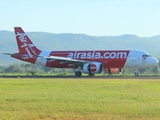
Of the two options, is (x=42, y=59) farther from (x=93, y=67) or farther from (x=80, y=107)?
(x=80, y=107)

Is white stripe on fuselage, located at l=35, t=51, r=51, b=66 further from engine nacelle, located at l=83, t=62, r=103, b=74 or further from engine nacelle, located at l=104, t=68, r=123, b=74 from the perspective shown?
engine nacelle, located at l=104, t=68, r=123, b=74

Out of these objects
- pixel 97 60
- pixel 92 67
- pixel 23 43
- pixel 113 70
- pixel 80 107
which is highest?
pixel 23 43

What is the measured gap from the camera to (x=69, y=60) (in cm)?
5822

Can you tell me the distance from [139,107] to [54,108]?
13.3 feet

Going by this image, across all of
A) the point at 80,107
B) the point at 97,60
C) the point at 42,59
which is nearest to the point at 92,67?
the point at 97,60

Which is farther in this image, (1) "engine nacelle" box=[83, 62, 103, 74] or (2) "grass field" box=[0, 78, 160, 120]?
(1) "engine nacelle" box=[83, 62, 103, 74]

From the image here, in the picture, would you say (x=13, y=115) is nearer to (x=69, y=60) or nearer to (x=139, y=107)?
(x=139, y=107)

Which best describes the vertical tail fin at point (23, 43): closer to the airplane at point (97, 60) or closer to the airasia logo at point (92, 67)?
the airplane at point (97, 60)

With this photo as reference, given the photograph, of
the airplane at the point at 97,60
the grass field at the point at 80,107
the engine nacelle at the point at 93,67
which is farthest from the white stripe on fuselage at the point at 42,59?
the grass field at the point at 80,107

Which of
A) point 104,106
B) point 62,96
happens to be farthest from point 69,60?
point 104,106

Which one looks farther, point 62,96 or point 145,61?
Result: point 145,61

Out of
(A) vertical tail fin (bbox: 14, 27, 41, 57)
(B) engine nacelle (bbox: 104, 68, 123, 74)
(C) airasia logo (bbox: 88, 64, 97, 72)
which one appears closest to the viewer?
(C) airasia logo (bbox: 88, 64, 97, 72)

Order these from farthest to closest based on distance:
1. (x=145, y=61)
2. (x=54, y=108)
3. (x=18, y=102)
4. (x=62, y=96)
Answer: (x=145, y=61)
(x=62, y=96)
(x=18, y=102)
(x=54, y=108)

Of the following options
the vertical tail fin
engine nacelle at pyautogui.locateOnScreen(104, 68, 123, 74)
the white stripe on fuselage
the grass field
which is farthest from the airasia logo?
the grass field
